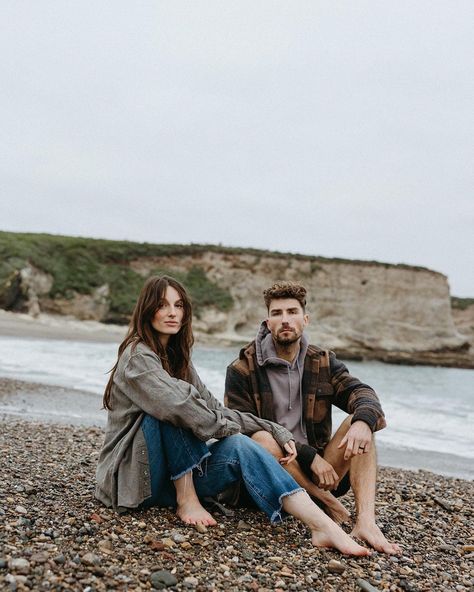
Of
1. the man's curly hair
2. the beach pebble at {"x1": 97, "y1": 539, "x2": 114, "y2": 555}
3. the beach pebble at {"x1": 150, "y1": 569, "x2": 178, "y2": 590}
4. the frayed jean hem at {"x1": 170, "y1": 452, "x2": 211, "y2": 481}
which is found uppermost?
the man's curly hair

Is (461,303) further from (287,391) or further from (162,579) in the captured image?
(162,579)

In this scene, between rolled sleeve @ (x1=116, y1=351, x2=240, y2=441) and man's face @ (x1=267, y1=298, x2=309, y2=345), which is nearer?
rolled sleeve @ (x1=116, y1=351, x2=240, y2=441)

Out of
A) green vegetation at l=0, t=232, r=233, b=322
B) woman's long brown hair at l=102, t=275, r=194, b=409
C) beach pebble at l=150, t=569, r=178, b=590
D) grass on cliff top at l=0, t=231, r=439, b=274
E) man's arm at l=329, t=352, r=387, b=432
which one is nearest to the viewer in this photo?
beach pebble at l=150, t=569, r=178, b=590

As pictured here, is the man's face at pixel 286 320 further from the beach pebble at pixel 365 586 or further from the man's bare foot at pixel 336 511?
the beach pebble at pixel 365 586

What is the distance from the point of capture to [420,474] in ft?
24.3

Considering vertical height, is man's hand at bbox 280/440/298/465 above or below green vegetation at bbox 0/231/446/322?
below

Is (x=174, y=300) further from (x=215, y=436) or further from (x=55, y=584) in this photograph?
(x=55, y=584)

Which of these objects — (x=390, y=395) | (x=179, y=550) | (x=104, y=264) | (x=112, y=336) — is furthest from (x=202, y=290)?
(x=179, y=550)

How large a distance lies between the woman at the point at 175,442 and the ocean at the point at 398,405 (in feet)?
16.2

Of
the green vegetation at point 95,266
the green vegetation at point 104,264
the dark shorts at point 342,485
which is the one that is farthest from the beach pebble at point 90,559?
the green vegetation at point 95,266

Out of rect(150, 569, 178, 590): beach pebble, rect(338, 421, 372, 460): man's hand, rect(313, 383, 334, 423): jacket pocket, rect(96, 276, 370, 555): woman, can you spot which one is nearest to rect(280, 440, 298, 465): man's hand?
rect(96, 276, 370, 555): woman

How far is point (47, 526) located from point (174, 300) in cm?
163

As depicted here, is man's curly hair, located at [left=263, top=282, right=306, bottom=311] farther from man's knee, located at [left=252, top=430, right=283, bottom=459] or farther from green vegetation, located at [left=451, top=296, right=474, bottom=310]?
green vegetation, located at [left=451, top=296, right=474, bottom=310]

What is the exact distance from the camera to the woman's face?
168 inches
